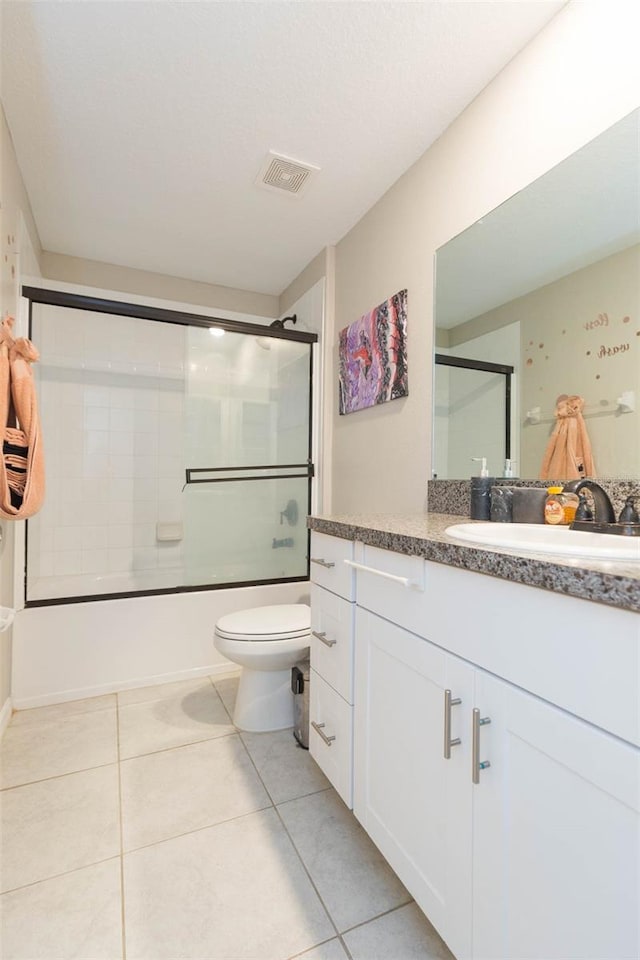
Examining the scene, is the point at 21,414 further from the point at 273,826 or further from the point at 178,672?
the point at 273,826

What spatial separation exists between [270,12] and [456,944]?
2295 mm

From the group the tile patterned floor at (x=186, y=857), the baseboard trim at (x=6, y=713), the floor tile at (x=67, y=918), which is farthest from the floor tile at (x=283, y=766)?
the baseboard trim at (x=6, y=713)

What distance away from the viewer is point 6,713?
185cm

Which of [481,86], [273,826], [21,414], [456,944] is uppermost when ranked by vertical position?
[481,86]

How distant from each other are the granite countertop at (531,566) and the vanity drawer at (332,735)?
0.53m

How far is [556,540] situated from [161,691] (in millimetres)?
1967

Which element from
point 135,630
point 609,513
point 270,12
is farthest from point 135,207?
point 609,513

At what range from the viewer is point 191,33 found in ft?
4.40

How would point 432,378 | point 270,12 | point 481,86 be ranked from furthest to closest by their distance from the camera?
point 432,378 → point 481,86 → point 270,12

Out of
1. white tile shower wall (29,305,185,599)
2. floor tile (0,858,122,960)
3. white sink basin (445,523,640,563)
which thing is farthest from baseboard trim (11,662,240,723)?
white sink basin (445,523,640,563)

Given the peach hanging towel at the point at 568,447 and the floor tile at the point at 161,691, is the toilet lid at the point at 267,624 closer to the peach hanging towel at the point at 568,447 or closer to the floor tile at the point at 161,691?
the floor tile at the point at 161,691

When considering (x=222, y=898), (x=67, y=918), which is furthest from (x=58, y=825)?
(x=222, y=898)

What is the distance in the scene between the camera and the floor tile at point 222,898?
960 millimetres

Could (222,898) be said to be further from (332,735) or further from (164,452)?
(164,452)
